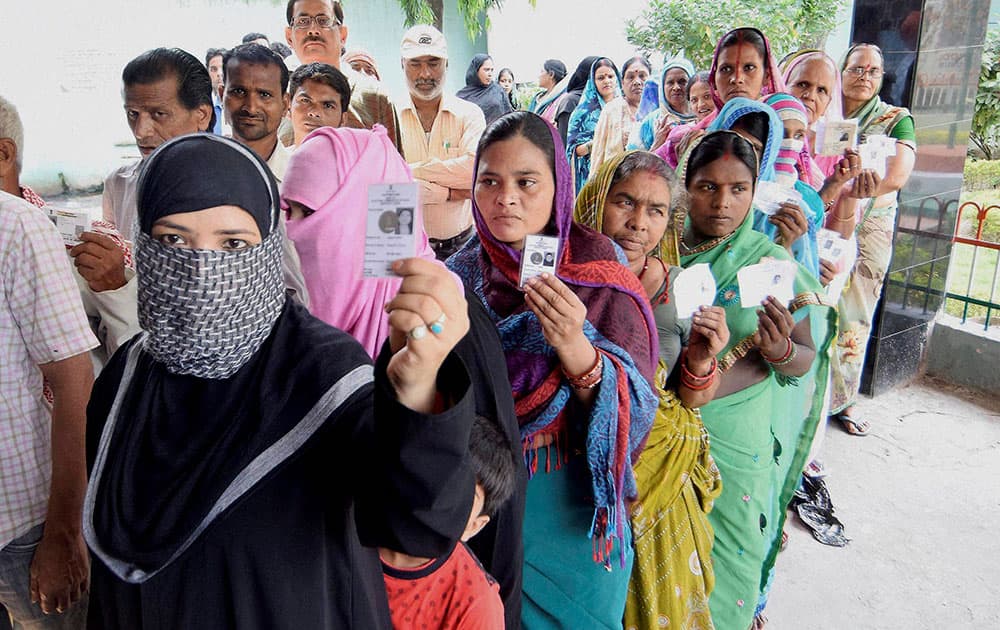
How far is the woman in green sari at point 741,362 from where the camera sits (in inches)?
90.6

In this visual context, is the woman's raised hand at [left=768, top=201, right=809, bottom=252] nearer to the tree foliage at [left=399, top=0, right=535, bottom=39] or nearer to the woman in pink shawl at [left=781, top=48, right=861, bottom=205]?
the woman in pink shawl at [left=781, top=48, right=861, bottom=205]

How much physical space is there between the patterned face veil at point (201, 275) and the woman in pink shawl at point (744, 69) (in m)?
2.56

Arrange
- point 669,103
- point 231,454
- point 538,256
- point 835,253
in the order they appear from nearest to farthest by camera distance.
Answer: point 231,454
point 538,256
point 835,253
point 669,103

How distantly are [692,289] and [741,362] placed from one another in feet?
1.70

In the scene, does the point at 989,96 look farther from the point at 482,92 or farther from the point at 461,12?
the point at 461,12

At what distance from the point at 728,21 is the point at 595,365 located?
8650 millimetres

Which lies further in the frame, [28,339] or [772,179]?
[772,179]

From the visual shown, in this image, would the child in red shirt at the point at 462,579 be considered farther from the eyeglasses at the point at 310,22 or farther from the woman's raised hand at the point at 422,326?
the eyeglasses at the point at 310,22

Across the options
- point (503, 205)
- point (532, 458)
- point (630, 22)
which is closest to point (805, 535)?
point (532, 458)

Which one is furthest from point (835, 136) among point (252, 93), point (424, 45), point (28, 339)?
point (28, 339)

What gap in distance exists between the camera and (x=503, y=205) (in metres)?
1.78

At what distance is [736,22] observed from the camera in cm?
886

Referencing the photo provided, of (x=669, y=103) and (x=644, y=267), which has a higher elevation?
(x=669, y=103)

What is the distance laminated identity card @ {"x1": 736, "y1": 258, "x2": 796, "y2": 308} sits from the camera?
6.81 feet
